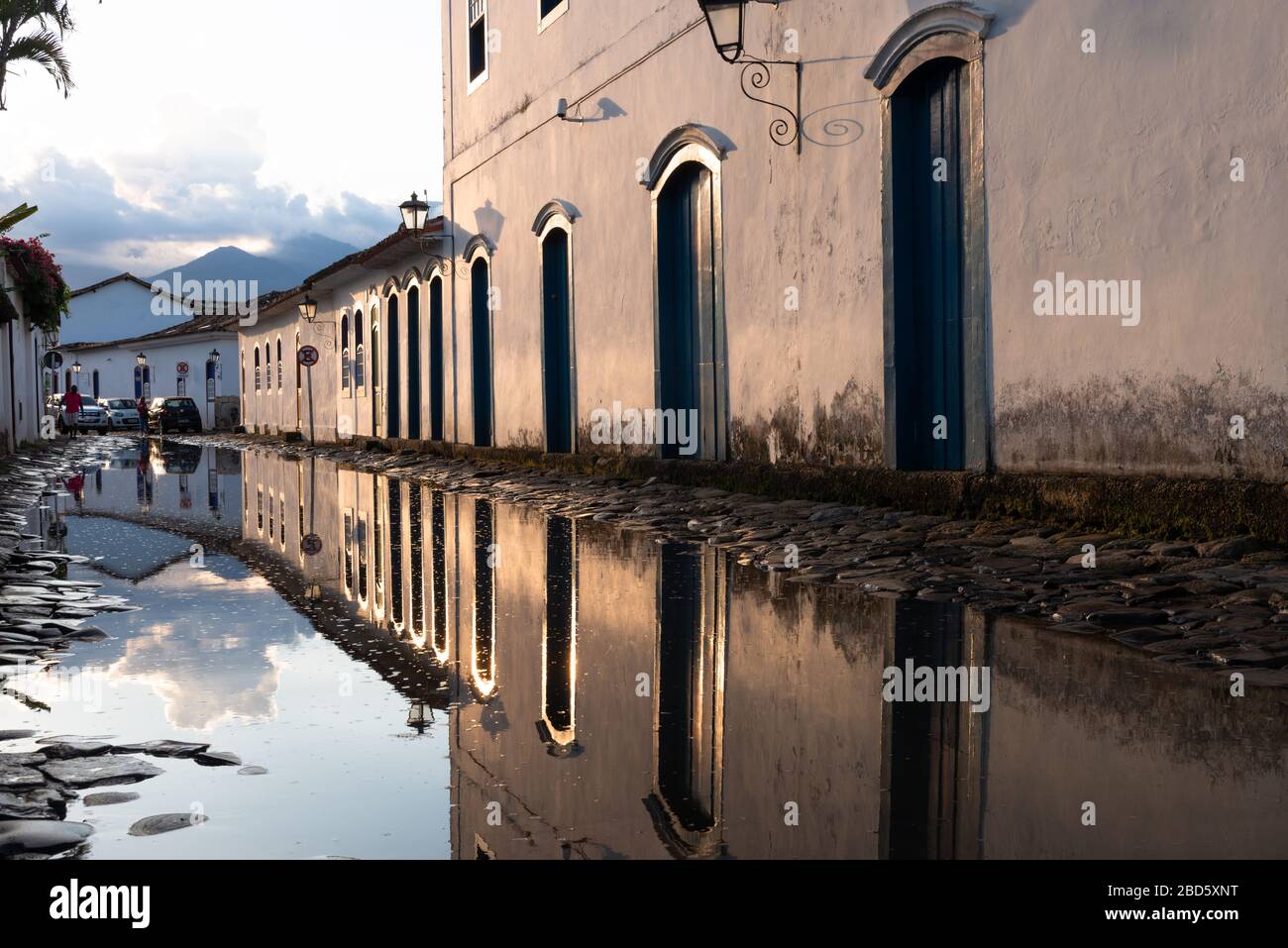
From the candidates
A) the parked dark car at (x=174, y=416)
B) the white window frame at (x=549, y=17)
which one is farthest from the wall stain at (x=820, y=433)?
the parked dark car at (x=174, y=416)

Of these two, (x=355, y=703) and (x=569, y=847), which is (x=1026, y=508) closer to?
(x=355, y=703)

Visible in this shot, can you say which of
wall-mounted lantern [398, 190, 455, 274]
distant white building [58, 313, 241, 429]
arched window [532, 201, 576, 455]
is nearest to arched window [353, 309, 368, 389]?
wall-mounted lantern [398, 190, 455, 274]

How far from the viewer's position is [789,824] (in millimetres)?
2936

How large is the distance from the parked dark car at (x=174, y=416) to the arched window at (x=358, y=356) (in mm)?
19303

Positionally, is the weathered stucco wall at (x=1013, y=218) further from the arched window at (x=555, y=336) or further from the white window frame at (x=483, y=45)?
the white window frame at (x=483, y=45)

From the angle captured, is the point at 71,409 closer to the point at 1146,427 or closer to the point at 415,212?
the point at 415,212

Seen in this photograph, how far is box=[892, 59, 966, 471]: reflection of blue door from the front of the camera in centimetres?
930

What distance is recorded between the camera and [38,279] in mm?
24547

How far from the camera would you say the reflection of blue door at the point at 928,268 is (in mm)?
9305

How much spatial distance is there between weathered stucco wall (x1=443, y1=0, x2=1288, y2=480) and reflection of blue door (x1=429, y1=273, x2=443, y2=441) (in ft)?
19.2

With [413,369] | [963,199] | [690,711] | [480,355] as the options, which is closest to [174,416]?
[413,369]

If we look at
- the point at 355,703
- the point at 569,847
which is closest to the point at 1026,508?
the point at 355,703

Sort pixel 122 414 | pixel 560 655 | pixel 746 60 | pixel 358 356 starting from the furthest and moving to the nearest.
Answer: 1. pixel 122 414
2. pixel 358 356
3. pixel 746 60
4. pixel 560 655

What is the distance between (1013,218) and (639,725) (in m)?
5.64
